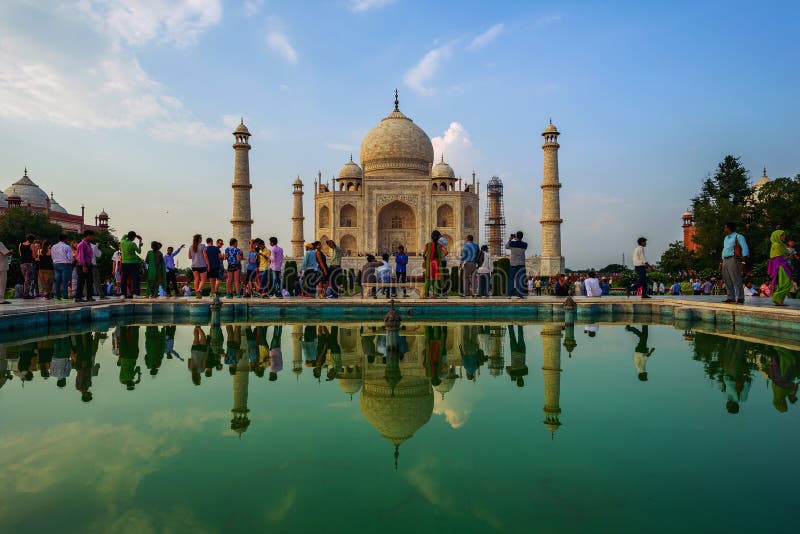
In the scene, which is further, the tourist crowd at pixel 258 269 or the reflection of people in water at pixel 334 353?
the tourist crowd at pixel 258 269

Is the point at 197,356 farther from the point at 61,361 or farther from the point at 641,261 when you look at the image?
the point at 641,261

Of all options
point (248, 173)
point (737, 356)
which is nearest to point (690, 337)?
point (737, 356)

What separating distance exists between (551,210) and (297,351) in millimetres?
23116

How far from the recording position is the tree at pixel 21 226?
26.1 m

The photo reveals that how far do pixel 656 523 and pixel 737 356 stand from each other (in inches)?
174

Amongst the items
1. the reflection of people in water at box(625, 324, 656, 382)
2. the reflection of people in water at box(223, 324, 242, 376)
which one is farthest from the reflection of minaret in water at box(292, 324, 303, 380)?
the reflection of people in water at box(625, 324, 656, 382)

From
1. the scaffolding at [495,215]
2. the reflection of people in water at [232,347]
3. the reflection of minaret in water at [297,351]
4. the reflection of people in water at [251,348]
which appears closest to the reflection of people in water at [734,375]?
the reflection of minaret in water at [297,351]

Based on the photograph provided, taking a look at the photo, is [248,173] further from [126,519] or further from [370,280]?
[126,519]

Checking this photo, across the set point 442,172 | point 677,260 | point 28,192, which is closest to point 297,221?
point 442,172

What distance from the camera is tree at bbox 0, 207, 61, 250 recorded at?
26125 millimetres

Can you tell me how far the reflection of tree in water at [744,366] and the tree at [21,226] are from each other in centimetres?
2848

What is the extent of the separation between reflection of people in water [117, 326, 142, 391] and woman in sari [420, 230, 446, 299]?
17.1 feet

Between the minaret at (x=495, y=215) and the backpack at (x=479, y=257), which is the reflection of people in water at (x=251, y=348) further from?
the minaret at (x=495, y=215)

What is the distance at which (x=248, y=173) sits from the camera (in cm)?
2859
